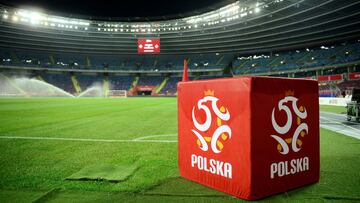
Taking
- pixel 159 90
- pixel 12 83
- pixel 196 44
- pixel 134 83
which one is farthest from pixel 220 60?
pixel 12 83

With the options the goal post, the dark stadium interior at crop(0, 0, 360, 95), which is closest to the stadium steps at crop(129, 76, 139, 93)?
the dark stadium interior at crop(0, 0, 360, 95)

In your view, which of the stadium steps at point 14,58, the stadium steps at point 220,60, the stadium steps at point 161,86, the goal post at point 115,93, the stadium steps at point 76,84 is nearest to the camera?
the stadium steps at point 14,58

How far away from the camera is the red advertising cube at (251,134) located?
239 cm

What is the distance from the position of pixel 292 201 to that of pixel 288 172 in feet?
1.14

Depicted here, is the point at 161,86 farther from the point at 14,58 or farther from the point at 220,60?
the point at 14,58

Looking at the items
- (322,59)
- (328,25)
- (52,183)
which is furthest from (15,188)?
(322,59)

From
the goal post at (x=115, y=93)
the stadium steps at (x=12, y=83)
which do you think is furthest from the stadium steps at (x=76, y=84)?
the stadium steps at (x=12, y=83)

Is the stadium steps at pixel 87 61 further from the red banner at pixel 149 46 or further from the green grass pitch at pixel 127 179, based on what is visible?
the green grass pitch at pixel 127 179

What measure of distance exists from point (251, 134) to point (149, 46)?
47.1 meters

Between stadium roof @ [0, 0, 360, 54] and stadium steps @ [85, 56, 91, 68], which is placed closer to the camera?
stadium roof @ [0, 0, 360, 54]

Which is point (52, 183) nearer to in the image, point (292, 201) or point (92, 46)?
point (292, 201)

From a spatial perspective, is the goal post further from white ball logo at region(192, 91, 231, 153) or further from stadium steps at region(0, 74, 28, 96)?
white ball logo at region(192, 91, 231, 153)

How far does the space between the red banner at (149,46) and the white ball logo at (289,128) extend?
151 feet

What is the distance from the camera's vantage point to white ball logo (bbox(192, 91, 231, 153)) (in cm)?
260
